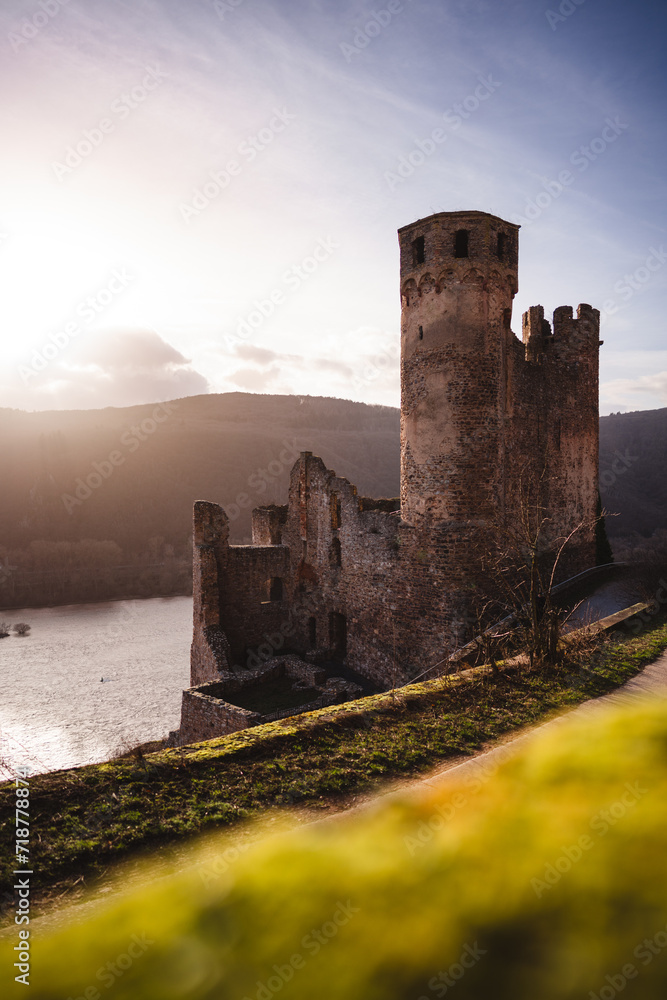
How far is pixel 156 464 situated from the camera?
104 metres

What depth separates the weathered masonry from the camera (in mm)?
13328

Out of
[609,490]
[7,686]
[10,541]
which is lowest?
[7,686]

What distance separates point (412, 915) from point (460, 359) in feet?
39.8

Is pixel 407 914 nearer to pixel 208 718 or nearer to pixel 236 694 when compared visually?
pixel 208 718

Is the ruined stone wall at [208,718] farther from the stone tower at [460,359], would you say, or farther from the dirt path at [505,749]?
the dirt path at [505,749]

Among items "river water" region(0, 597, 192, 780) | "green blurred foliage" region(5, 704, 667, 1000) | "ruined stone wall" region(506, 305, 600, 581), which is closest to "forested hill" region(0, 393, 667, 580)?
"river water" region(0, 597, 192, 780)

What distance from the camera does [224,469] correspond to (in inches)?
4205

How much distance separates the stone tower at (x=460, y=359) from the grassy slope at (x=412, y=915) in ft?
32.5

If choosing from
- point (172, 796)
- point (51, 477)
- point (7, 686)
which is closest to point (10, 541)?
point (51, 477)

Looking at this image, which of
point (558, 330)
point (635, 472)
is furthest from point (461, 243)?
point (635, 472)

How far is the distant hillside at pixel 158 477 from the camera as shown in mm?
→ 64312

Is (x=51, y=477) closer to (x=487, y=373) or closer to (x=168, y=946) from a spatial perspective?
(x=487, y=373)

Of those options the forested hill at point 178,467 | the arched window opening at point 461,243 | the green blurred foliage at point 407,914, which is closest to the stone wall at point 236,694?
the green blurred foliage at point 407,914

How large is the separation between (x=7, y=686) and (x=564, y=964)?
36.7 meters
